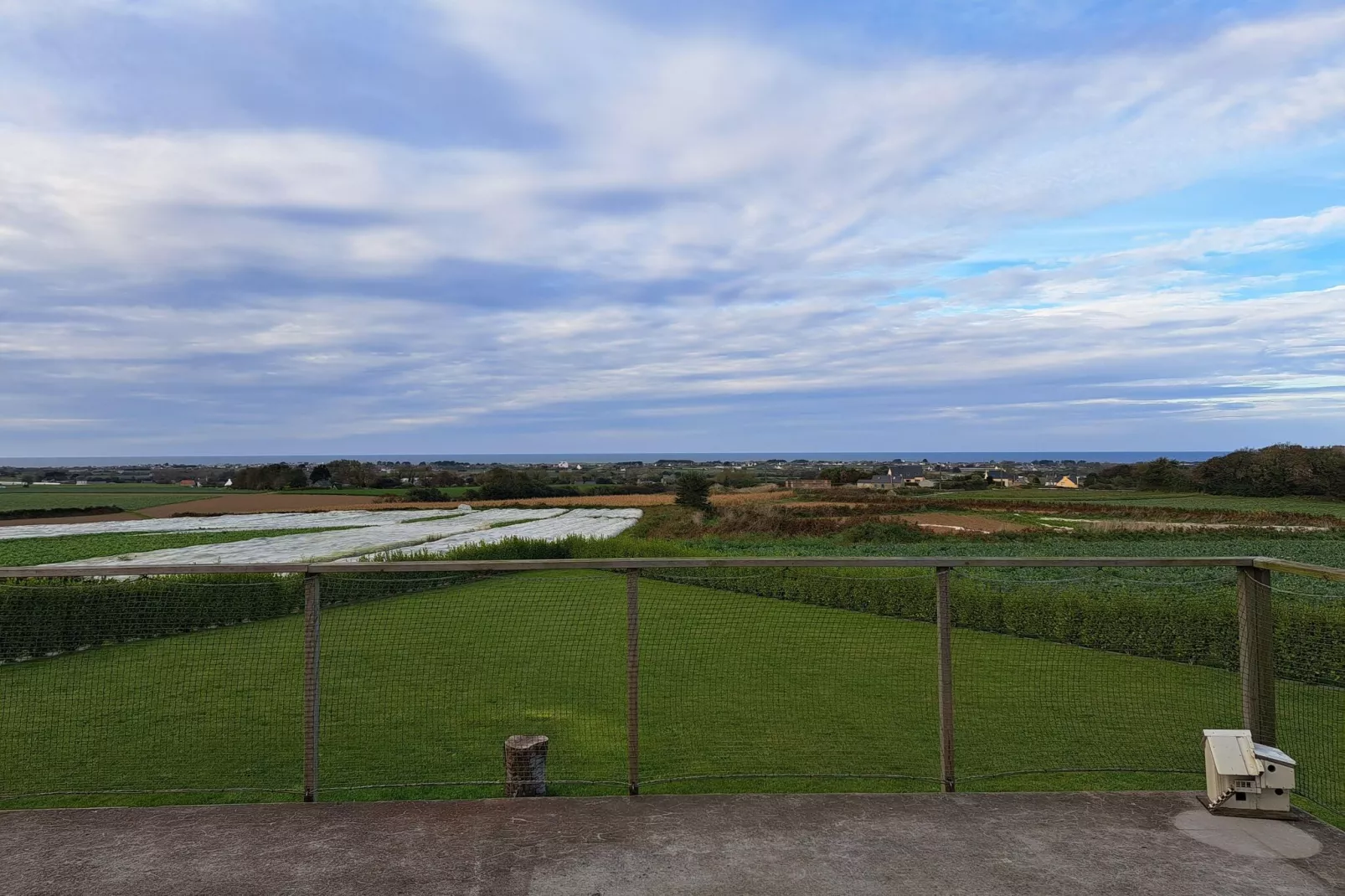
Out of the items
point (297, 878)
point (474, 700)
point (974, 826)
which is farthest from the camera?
point (474, 700)

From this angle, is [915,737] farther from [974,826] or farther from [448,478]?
[448,478]

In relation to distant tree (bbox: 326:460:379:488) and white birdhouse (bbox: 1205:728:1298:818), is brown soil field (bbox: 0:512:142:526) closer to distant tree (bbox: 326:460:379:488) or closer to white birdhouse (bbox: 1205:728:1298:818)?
distant tree (bbox: 326:460:379:488)

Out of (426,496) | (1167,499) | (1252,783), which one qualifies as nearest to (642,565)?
(1252,783)

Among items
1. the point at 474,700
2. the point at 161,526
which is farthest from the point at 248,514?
the point at 474,700

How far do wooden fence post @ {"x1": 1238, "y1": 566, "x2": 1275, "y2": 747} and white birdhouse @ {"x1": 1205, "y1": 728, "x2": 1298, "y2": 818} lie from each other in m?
0.57

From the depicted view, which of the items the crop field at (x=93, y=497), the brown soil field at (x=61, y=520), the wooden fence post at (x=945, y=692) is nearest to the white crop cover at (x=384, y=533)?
the brown soil field at (x=61, y=520)

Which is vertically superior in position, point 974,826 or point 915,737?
point 974,826

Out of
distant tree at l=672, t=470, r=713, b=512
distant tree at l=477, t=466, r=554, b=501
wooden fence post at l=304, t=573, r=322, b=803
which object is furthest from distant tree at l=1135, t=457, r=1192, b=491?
wooden fence post at l=304, t=573, r=322, b=803

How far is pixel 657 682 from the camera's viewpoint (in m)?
8.95

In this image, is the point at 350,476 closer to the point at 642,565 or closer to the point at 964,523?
the point at 964,523

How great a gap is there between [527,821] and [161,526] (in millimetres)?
43568

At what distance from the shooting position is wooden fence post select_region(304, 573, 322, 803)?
179 inches

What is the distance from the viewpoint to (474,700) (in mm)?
8328

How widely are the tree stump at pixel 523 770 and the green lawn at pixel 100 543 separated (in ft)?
82.5
